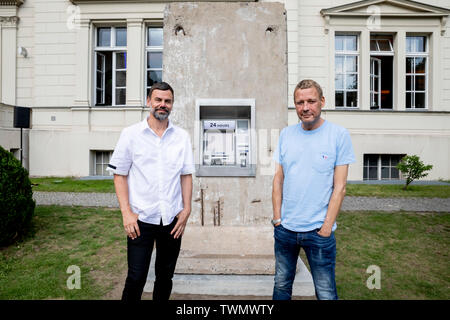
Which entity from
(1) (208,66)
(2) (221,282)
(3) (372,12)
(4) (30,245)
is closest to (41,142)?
(4) (30,245)

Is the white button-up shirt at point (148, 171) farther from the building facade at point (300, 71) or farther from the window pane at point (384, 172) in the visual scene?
the window pane at point (384, 172)

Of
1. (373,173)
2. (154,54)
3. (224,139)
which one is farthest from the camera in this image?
(154,54)

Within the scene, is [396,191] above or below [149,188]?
below

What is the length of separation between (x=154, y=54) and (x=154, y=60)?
0.20 m

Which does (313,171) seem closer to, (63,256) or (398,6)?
(63,256)

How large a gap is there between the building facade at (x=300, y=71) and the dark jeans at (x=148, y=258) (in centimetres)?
823

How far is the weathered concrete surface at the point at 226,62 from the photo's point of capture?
3.54 metres

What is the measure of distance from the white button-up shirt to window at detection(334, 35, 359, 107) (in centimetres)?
955

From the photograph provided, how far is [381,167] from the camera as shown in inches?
405

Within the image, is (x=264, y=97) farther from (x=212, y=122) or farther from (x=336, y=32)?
(x=336, y=32)

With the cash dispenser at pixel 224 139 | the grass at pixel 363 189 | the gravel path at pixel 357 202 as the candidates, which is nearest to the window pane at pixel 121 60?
the grass at pixel 363 189

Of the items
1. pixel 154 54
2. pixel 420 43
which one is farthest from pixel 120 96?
pixel 420 43

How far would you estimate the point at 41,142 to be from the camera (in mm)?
10242

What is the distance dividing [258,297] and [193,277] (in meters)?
0.66
